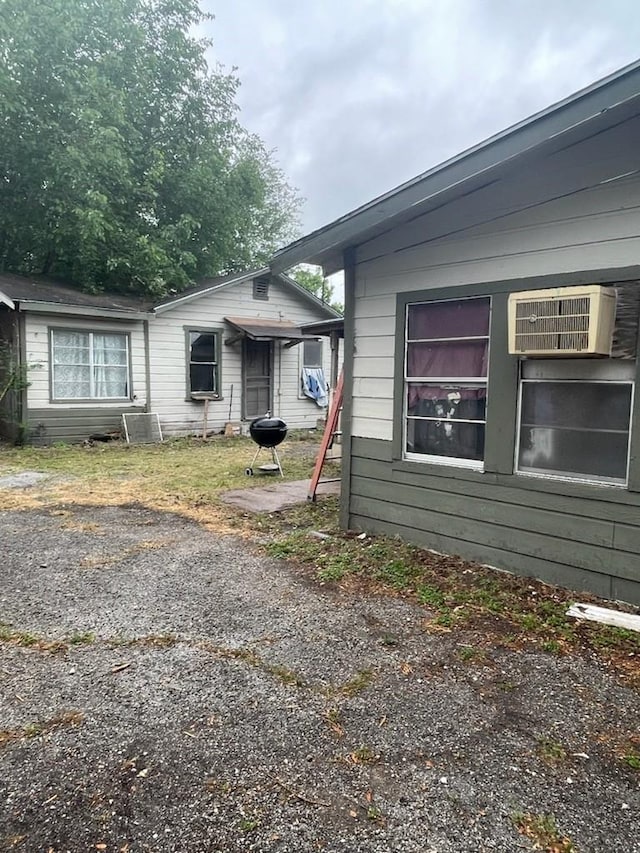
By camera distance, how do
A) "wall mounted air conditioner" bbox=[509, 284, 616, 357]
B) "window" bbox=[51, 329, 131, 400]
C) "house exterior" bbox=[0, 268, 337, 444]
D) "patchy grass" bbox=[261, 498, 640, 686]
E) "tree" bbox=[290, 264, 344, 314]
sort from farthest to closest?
"tree" bbox=[290, 264, 344, 314] → "window" bbox=[51, 329, 131, 400] → "house exterior" bbox=[0, 268, 337, 444] → "wall mounted air conditioner" bbox=[509, 284, 616, 357] → "patchy grass" bbox=[261, 498, 640, 686]

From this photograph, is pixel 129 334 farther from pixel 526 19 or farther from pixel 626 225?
pixel 526 19

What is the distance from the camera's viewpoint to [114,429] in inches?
435

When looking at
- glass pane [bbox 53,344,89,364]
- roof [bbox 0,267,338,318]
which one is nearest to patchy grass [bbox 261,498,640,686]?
roof [bbox 0,267,338,318]

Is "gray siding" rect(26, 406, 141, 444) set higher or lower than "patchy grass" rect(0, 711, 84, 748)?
higher

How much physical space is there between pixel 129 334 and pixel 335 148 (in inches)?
910

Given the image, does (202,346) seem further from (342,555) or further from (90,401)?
(342,555)

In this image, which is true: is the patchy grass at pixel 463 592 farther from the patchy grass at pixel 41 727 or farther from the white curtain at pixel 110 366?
the white curtain at pixel 110 366

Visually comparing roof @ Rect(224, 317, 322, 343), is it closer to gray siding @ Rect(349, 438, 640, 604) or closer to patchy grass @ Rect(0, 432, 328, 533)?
patchy grass @ Rect(0, 432, 328, 533)

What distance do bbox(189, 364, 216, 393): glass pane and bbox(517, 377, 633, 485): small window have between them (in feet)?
31.3

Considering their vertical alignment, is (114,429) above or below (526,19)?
below

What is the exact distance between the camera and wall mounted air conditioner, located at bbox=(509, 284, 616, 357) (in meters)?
3.20

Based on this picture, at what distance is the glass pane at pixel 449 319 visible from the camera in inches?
158

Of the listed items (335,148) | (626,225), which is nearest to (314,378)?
(626,225)

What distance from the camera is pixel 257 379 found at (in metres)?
13.3
